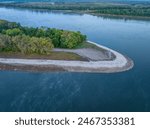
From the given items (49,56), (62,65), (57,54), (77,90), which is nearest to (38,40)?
(49,56)

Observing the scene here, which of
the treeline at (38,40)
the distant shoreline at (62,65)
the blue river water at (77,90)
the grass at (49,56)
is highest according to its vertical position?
the treeline at (38,40)

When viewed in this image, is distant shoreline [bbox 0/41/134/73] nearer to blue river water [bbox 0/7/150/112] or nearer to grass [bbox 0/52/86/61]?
blue river water [bbox 0/7/150/112]

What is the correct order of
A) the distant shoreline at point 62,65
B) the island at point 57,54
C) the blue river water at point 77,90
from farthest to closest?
the island at point 57,54
the distant shoreline at point 62,65
the blue river water at point 77,90

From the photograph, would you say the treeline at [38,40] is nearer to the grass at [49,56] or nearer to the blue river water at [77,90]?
the grass at [49,56]

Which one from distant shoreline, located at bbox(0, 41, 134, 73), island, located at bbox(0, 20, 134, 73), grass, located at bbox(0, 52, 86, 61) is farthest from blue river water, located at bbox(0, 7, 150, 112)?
grass, located at bbox(0, 52, 86, 61)

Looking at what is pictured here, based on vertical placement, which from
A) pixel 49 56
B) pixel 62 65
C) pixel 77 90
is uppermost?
pixel 49 56

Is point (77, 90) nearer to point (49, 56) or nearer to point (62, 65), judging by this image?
point (62, 65)

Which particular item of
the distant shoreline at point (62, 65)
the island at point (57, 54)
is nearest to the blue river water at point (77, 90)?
the distant shoreline at point (62, 65)
